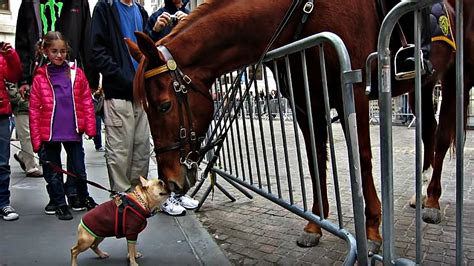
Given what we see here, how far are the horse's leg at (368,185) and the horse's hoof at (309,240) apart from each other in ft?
1.80

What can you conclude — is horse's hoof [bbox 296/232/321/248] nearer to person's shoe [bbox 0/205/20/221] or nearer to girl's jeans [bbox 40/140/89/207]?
girl's jeans [bbox 40/140/89/207]

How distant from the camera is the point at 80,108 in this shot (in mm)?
4461

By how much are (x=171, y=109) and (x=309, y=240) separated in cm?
158

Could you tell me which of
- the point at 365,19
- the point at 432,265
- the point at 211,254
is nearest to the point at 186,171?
the point at 211,254

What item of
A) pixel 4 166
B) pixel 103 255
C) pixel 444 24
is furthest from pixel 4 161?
pixel 444 24

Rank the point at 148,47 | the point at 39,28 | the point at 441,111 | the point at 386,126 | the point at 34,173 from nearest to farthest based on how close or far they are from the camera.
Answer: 1. the point at 386,126
2. the point at 148,47
3. the point at 441,111
4. the point at 39,28
5. the point at 34,173

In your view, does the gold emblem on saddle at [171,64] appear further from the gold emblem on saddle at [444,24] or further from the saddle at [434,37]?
the gold emblem on saddle at [444,24]

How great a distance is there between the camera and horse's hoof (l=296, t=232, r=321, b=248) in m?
3.58

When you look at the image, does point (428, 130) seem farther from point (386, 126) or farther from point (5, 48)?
point (5, 48)

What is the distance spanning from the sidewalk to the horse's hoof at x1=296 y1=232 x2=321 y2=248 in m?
0.64

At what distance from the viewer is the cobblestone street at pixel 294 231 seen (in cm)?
335

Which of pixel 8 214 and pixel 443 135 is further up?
pixel 443 135

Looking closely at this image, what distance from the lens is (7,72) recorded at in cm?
449

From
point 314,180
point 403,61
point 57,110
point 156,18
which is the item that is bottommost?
point 314,180
